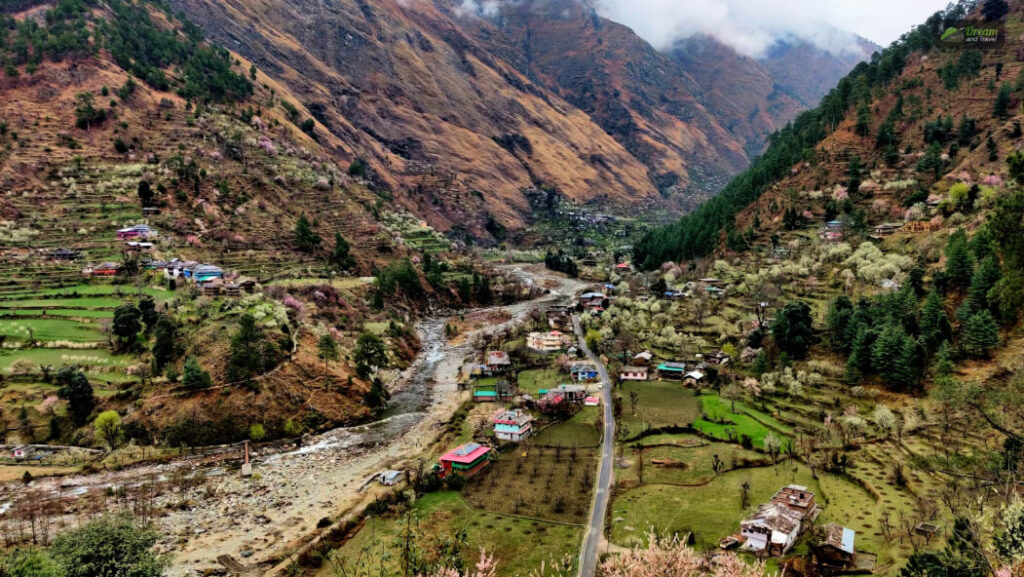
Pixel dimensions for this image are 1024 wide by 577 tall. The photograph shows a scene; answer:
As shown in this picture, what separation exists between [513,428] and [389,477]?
10.7 meters

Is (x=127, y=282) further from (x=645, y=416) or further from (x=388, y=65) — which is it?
(x=388, y=65)

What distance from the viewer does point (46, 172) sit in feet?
242

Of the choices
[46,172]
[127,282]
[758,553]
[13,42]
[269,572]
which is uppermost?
[13,42]

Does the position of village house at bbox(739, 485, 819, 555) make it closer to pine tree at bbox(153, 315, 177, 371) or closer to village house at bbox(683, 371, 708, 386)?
village house at bbox(683, 371, 708, 386)

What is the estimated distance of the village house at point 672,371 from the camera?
192ft

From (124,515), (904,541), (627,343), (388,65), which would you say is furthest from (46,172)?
(388,65)

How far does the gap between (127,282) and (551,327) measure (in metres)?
51.1

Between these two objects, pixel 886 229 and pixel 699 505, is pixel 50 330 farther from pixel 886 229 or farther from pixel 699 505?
pixel 886 229

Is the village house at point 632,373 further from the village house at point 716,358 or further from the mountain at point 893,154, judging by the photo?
the mountain at point 893,154

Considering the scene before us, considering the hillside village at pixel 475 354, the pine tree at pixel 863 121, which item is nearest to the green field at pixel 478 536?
the hillside village at pixel 475 354

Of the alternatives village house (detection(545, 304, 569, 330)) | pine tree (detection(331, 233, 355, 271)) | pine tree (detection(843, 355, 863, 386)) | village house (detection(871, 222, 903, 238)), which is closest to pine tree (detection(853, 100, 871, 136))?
village house (detection(871, 222, 903, 238))

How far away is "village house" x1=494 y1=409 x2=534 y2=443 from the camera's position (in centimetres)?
4628
